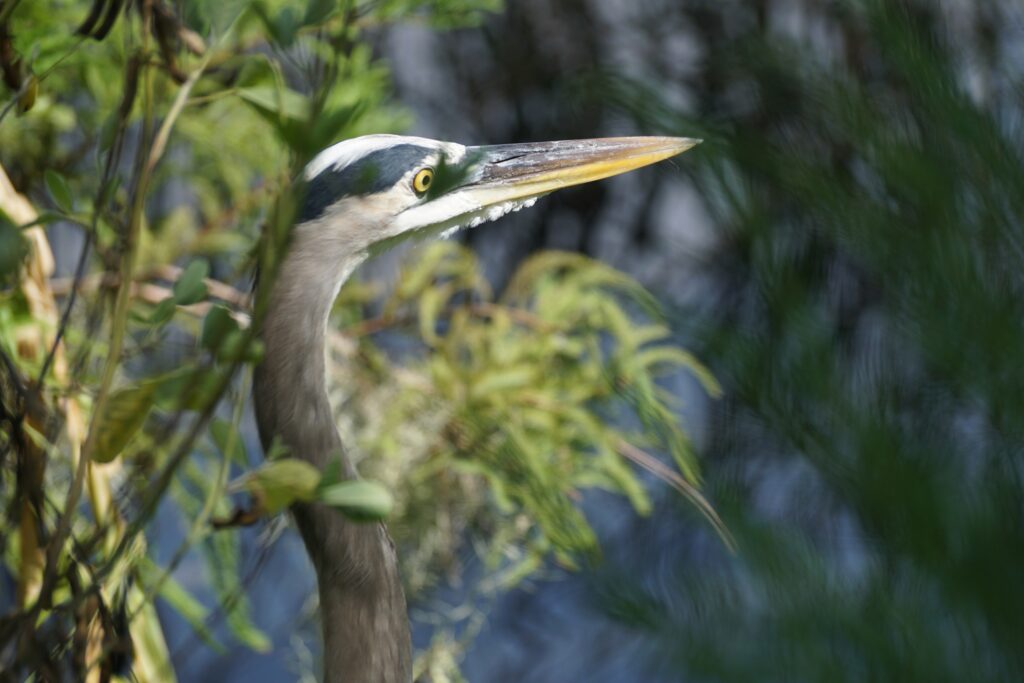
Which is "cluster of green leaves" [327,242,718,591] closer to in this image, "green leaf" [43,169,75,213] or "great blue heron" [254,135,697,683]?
"great blue heron" [254,135,697,683]

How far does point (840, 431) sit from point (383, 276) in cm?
211

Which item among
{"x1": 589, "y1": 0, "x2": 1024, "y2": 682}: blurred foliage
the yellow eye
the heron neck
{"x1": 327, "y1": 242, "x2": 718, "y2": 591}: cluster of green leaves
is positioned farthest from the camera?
{"x1": 327, "y1": 242, "x2": 718, "y2": 591}: cluster of green leaves

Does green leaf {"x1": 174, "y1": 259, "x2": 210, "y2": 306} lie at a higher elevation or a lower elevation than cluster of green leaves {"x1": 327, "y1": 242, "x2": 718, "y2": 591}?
higher

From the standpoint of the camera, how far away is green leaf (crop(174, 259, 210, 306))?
1.99ft

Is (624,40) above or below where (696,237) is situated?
below

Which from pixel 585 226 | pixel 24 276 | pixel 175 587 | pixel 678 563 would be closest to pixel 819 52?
pixel 678 563

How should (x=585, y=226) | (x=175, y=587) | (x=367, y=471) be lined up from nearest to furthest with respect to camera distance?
1. (x=175, y=587)
2. (x=367, y=471)
3. (x=585, y=226)

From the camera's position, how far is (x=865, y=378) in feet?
1.56

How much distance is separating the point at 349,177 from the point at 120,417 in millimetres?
408

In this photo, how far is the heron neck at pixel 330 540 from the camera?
0.86 metres

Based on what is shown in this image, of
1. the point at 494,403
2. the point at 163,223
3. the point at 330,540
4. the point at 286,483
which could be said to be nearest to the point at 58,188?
the point at 286,483

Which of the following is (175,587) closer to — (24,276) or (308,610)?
(24,276)

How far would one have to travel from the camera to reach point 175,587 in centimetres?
113

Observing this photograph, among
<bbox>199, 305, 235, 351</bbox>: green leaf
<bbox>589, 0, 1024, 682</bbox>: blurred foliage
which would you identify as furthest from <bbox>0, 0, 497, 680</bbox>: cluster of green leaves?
<bbox>589, 0, 1024, 682</bbox>: blurred foliage
